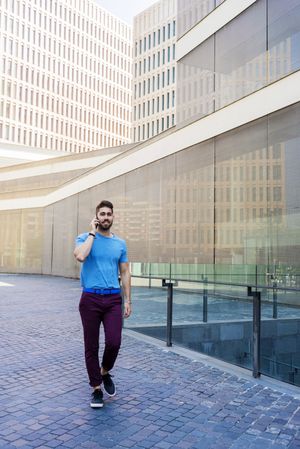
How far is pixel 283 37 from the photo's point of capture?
1348 cm

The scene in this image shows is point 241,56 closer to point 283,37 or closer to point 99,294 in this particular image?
point 283,37

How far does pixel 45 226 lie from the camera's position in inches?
1332

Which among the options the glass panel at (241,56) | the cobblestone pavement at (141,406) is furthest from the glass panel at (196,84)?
the cobblestone pavement at (141,406)

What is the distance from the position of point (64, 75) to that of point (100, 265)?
96.8 metres

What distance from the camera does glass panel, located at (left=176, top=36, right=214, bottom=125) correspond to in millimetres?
16750

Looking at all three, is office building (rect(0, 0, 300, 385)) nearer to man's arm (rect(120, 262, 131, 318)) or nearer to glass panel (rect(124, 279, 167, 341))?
glass panel (rect(124, 279, 167, 341))

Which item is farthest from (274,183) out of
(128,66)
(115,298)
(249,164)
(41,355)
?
(128,66)

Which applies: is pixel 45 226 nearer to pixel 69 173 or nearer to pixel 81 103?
pixel 69 173

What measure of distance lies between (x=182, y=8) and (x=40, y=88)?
2986 inches

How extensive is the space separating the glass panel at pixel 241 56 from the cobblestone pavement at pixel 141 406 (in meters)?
10.2

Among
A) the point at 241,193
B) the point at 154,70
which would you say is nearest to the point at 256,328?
the point at 241,193

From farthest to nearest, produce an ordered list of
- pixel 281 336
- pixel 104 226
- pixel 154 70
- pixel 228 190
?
pixel 154 70
pixel 228 190
pixel 281 336
pixel 104 226

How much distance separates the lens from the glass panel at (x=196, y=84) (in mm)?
16750

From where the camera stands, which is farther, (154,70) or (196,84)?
(154,70)
